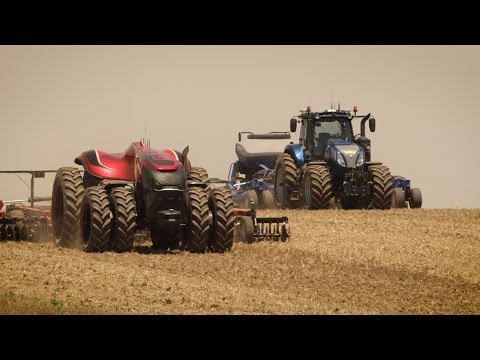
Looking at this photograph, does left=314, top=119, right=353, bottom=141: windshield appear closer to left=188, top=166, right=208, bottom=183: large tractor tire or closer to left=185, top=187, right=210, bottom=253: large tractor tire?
left=188, top=166, right=208, bottom=183: large tractor tire

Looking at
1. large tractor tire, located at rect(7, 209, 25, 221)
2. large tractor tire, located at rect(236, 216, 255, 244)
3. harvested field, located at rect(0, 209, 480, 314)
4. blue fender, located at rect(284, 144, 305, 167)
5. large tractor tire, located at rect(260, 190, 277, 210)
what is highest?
blue fender, located at rect(284, 144, 305, 167)

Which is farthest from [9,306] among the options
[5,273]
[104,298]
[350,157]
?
[350,157]

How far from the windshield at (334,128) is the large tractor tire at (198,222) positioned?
39.0 ft

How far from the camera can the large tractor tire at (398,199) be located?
3206cm

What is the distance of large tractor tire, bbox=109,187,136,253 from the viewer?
20.7 metres

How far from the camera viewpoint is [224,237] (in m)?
21.1

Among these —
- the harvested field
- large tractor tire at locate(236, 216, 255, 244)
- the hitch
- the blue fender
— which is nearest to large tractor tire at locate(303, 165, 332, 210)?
the blue fender

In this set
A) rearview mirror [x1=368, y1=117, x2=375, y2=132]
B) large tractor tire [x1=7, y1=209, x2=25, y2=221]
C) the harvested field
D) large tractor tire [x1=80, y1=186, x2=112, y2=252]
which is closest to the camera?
the harvested field

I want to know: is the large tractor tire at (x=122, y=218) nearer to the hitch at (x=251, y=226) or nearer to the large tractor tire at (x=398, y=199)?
the hitch at (x=251, y=226)

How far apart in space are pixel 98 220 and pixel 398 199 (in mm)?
13016

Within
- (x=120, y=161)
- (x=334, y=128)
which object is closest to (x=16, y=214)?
(x=120, y=161)

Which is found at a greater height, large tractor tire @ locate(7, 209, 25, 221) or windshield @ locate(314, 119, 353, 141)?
windshield @ locate(314, 119, 353, 141)

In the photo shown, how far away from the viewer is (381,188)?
101ft

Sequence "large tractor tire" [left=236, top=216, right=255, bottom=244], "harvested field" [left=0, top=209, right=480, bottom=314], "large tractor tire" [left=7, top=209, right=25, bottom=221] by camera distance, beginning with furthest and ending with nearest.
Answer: "large tractor tire" [left=7, top=209, right=25, bottom=221], "large tractor tire" [left=236, top=216, right=255, bottom=244], "harvested field" [left=0, top=209, right=480, bottom=314]
